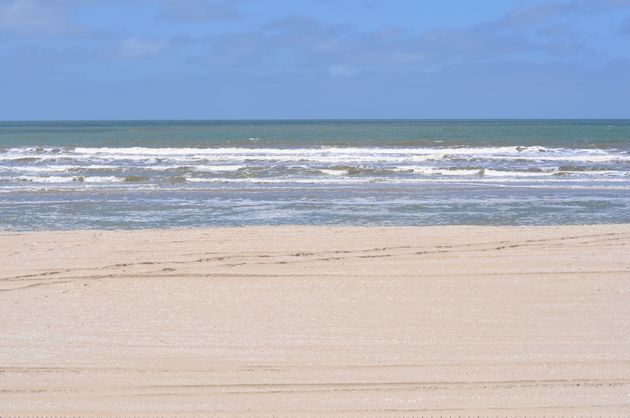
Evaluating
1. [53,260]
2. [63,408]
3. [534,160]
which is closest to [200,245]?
[53,260]

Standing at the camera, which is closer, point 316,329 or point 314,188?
point 316,329

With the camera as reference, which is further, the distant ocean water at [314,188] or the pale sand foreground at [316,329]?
the distant ocean water at [314,188]

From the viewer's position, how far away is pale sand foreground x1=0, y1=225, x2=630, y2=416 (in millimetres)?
4590

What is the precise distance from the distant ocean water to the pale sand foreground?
3.72 meters

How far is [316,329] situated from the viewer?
5.93 m

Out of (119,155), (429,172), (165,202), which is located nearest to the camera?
(165,202)

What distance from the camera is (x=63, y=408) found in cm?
446

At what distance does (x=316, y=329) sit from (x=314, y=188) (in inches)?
512

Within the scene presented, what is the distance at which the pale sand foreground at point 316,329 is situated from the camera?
459 centimetres

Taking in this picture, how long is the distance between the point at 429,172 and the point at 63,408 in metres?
19.9

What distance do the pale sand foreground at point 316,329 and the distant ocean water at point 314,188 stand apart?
3.72 meters

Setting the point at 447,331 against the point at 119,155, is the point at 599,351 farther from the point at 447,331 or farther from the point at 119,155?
the point at 119,155

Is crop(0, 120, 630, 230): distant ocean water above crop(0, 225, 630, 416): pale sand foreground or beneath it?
above

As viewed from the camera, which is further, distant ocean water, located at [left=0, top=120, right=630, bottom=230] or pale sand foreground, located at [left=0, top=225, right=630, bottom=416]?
distant ocean water, located at [left=0, top=120, right=630, bottom=230]
